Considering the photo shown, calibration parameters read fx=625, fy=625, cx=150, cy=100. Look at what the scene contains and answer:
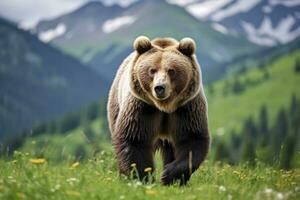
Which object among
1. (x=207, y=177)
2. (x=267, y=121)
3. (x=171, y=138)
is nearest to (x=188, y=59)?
(x=171, y=138)

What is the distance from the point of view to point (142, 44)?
9828 millimetres

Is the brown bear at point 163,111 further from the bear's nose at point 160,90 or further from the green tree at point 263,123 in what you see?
the green tree at point 263,123

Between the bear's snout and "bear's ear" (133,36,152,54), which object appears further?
"bear's ear" (133,36,152,54)

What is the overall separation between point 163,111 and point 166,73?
2.30ft

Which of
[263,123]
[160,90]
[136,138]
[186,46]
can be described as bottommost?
[263,123]

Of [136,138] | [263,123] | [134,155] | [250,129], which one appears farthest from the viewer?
[263,123]

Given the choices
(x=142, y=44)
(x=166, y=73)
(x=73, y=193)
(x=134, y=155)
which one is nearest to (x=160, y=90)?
(x=166, y=73)

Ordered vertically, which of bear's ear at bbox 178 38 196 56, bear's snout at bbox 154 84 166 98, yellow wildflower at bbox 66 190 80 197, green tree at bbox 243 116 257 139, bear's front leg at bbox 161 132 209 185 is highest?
bear's ear at bbox 178 38 196 56

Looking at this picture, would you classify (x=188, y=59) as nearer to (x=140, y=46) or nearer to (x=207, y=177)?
(x=140, y=46)

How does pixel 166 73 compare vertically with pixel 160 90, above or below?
above

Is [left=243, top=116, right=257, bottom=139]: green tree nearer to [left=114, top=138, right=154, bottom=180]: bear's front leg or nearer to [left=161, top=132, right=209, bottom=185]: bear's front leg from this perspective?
[left=161, top=132, right=209, bottom=185]: bear's front leg

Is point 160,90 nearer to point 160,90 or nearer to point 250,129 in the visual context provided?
point 160,90

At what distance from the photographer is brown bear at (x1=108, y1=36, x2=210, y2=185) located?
31.1 ft

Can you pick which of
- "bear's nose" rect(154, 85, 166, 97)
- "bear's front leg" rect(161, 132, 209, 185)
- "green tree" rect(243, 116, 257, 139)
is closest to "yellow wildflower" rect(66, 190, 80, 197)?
"bear's front leg" rect(161, 132, 209, 185)
